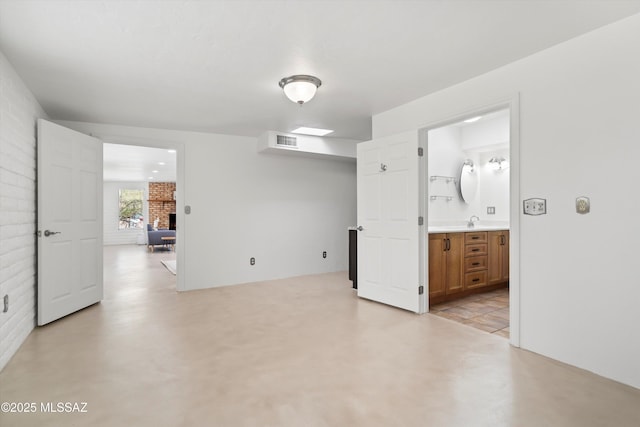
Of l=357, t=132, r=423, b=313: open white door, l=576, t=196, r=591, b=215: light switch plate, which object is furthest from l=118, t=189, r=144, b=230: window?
l=576, t=196, r=591, b=215: light switch plate

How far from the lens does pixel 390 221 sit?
153 inches

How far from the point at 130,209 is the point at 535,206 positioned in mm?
12844

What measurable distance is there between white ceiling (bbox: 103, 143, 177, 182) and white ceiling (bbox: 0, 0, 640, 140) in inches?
130

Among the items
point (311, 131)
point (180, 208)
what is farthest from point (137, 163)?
point (311, 131)

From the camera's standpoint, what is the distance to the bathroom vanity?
4.00 metres

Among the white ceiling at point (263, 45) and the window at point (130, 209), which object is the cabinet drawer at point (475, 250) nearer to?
the white ceiling at point (263, 45)

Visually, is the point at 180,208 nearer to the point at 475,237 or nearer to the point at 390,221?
the point at 390,221

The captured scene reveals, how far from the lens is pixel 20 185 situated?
2953mm

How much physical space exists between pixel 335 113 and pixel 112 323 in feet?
10.7

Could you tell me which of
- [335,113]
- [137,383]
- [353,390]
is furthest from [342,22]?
[137,383]

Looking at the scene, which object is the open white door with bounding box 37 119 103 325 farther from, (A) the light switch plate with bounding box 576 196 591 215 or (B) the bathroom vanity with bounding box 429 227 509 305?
(A) the light switch plate with bounding box 576 196 591 215

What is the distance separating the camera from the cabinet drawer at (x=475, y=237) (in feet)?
14.2

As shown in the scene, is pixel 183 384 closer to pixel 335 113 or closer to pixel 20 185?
pixel 20 185

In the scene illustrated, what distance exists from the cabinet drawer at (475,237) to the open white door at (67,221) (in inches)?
178
